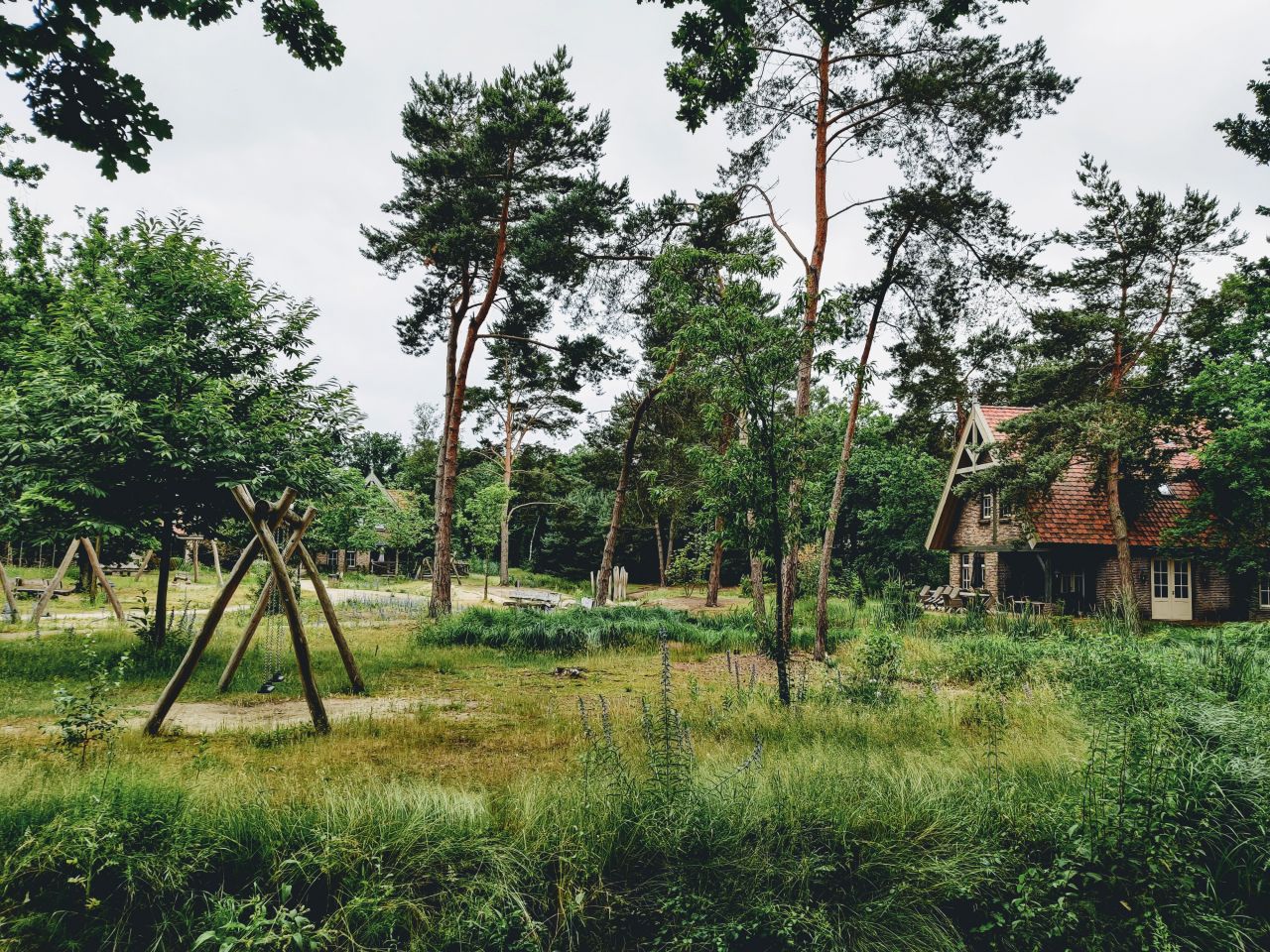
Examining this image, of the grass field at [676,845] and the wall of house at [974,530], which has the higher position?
the wall of house at [974,530]

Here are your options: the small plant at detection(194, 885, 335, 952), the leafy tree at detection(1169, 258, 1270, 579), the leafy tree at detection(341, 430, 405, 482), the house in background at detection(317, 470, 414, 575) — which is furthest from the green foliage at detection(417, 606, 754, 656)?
the leafy tree at detection(341, 430, 405, 482)

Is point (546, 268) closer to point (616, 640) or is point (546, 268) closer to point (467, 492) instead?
point (616, 640)

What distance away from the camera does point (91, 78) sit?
3084mm

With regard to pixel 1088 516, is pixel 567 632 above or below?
below

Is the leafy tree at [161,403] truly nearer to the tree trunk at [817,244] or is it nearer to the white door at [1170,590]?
the tree trunk at [817,244]

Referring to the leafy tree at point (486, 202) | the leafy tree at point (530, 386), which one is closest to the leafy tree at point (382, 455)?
the leafy tree at point (530, 386)

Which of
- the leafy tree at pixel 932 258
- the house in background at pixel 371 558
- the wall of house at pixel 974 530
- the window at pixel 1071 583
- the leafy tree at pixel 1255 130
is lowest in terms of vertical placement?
the house in background at pixel 371 558

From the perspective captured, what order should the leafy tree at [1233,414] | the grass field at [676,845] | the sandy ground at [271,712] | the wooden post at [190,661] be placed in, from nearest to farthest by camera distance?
1. the grass field at [676,845]
2. the wooden post at [190,661]
3. the sandy ground at [271,712]
4. the leafy tree at [1233,414]

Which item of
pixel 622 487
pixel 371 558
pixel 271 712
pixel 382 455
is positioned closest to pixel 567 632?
pixel 271 712

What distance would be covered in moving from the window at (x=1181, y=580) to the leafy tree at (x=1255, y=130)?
11.8 m

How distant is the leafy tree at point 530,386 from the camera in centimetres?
1650

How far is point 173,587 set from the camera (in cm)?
2536

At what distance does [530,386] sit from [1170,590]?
22.4m

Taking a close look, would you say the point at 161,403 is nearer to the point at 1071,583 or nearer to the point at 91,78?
the point at 91,78
